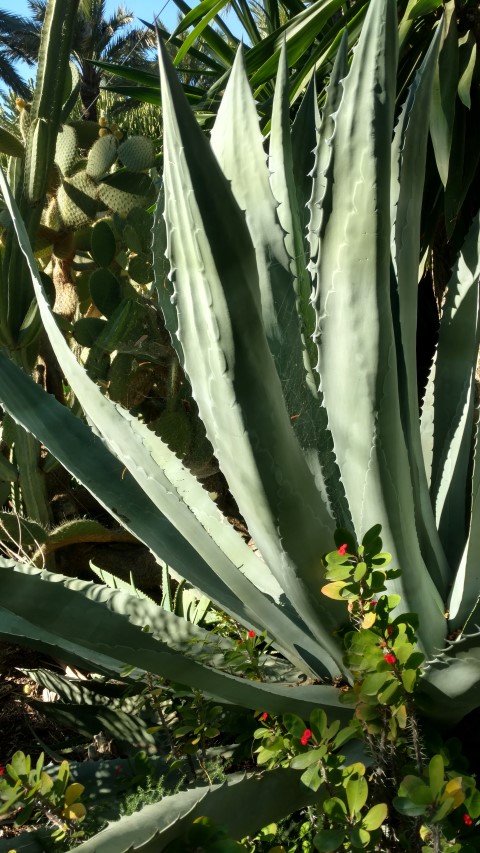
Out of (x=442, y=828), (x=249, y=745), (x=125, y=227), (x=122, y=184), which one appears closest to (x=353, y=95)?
(x=442, y=828)

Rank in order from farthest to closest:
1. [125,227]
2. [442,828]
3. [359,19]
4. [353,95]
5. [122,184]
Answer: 1. [122,184]
2. [125,227]
3. [359,19]
4. [353,95]
5. [442,828]

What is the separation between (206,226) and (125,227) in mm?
1801

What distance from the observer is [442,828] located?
0.77 meters

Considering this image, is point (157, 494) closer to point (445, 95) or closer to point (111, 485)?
point (111, 485)

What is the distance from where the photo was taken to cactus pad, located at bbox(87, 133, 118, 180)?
2.90 meters

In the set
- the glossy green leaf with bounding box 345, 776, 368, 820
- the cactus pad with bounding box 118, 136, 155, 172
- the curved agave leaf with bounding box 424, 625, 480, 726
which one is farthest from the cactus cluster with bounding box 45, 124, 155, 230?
the glossy green leaf with bounding box 345, 776, 368, 820

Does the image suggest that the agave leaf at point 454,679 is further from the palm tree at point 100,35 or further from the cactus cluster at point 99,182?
the palm tree at point 100,35

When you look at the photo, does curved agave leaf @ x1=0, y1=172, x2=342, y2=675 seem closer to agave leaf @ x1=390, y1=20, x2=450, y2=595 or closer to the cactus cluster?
agave leaf @ x1=390, y1=20, x2=450, y2=595

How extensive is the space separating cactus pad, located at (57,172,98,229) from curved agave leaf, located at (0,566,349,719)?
2107 millimetres

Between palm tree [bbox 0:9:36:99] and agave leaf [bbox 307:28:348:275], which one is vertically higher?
palm tree [bbox 0:9:36:99]

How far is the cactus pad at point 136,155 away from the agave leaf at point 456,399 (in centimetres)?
189

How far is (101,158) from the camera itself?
2.91 metres

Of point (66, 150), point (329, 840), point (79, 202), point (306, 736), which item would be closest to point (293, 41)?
point (79, 202)

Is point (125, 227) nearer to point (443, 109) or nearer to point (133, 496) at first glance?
point (443, 109)
